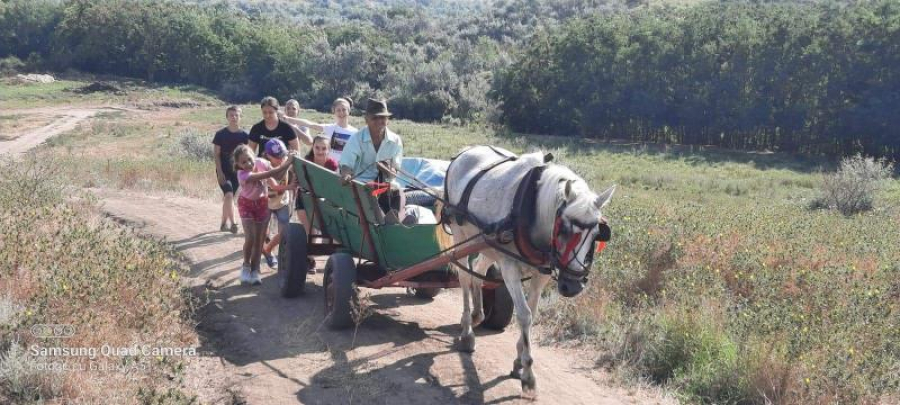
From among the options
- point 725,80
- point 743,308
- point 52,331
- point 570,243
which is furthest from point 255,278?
point 725,80

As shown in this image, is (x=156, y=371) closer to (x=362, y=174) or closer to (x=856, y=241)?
(x=362, y=174)

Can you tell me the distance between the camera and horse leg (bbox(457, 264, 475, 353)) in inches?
243

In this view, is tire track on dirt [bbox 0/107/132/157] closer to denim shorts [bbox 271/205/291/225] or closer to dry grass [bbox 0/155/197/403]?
denim shorts [bbox 271/205/291/225]

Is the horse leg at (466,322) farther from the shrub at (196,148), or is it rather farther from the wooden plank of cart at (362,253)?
the shrub at (196,148)

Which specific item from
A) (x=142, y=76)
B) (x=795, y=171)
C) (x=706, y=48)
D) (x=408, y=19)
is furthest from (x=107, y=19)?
(x=795, y=171)

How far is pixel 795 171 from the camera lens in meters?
39.0

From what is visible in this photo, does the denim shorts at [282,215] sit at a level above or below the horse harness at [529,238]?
below

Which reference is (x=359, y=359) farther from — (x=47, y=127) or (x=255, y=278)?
(x=47, y=127)

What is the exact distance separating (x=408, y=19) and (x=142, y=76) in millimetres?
54540

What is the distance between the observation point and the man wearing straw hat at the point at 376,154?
266 inches

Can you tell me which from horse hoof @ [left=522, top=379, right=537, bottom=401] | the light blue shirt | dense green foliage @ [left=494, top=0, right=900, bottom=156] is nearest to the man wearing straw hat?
the light blue shirt

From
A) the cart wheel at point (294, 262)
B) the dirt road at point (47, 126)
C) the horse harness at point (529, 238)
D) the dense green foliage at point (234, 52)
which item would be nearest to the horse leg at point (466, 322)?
the horse harness at point (529, 238)

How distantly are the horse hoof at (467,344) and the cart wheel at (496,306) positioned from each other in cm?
60

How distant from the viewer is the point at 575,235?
472 centimetres
